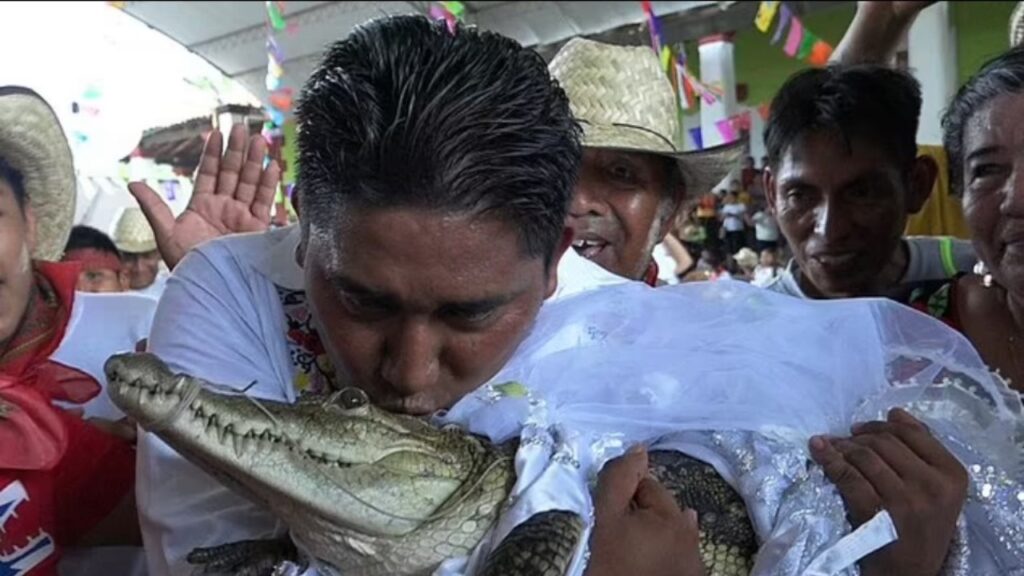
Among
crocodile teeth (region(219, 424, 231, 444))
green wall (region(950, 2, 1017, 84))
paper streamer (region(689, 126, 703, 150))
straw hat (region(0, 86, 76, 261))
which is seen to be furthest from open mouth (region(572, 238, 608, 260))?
green wall (region(950, 2, 1017, 84))

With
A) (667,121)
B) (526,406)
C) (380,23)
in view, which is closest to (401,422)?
(526,406)

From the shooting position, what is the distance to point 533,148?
3.81ft

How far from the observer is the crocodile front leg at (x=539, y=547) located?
3.20 feet

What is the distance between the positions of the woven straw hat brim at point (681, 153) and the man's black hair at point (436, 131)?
2.49 ft

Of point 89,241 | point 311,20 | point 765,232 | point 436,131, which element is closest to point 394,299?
point 436,131

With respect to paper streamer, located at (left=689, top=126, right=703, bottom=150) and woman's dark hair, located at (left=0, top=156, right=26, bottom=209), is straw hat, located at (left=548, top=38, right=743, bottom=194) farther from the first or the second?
paper streamer, located at (left=689, top=126, right=703, bottom=150)

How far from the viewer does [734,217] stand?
9.92 m

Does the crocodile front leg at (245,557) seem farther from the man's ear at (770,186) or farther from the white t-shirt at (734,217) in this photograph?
the white t-shirt at (734,217)

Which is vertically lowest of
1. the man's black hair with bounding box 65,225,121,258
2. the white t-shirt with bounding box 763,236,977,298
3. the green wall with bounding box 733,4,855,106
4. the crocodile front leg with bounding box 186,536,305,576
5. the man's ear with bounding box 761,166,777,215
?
the green wall with bounding box 733,4,855,106

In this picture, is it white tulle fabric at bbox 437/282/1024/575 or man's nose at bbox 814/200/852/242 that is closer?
Result: white tulle fabric at bbox 437/282/1024/575

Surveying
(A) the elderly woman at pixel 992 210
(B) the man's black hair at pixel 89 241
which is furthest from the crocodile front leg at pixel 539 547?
(B) the man's black hair at pixel 89 241

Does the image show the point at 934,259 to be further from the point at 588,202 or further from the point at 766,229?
the point at 766,229

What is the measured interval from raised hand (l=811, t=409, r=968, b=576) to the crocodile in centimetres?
19

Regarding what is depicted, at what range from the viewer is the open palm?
82.2 inches
